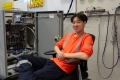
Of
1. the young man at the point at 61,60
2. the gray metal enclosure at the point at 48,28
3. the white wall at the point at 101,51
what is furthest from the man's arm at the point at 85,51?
the gray metal enclosure at the point at 48,28

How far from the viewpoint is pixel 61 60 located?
1.68m

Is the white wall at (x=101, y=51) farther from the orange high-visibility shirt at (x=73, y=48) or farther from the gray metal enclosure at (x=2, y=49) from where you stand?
the gray metal enclosure at (x=2, y=49)

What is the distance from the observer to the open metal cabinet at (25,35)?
2297mm

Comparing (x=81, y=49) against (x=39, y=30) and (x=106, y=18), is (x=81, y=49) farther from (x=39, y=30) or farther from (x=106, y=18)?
(x=39, y=30)

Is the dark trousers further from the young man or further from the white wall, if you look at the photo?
the white wall

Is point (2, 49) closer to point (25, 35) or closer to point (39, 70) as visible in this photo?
point (25, 35)

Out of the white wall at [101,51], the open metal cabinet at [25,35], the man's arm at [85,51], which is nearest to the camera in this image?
the man's arm at [85,51]

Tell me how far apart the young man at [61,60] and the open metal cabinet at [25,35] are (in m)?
0.58

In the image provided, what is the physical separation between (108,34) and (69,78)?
1030 mm

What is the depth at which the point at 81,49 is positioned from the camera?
156 cm

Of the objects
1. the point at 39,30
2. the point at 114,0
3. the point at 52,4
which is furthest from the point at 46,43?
the point at 114,0

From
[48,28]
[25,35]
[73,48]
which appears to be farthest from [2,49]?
[73,48]

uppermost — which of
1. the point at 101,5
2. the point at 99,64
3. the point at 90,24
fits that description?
the point at 101,5

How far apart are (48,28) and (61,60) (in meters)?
1.00
